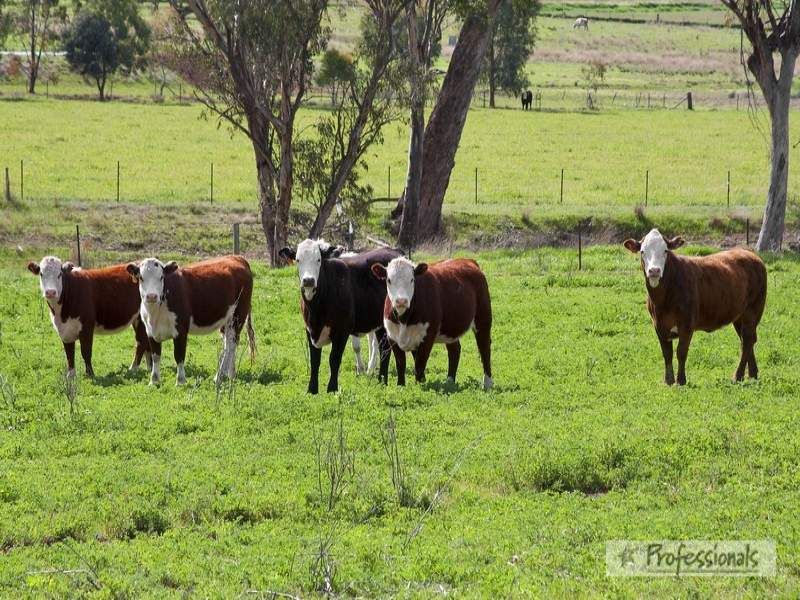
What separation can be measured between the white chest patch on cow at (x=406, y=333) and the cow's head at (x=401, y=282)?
27 cm

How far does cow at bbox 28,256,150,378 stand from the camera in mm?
17516

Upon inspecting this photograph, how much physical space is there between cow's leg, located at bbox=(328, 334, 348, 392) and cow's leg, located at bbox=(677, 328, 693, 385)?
4.26 meters

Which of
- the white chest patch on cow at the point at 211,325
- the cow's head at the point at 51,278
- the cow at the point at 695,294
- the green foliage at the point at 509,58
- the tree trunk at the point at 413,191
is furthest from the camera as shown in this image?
the green foliage at the point at 509,58

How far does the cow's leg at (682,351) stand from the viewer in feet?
52.6

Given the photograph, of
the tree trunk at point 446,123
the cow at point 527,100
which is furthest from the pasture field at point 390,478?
the cow at point 527,100

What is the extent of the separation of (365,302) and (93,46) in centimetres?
7550

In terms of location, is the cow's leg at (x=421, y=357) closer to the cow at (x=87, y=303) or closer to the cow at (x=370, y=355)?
the cow at (x=370, y=355)

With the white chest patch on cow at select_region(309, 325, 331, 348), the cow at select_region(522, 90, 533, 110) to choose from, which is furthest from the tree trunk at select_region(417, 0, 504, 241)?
the cow at select_region(522, 90, 533, 110)

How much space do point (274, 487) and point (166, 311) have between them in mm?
6032

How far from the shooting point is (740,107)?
8794 centimetres

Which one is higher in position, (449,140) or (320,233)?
(449,140)

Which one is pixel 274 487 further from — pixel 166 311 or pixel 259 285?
pixel 259 285

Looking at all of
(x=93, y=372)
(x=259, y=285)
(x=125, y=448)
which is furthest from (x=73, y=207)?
(x=125, y=448)

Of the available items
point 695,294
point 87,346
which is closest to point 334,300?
point 87,346
